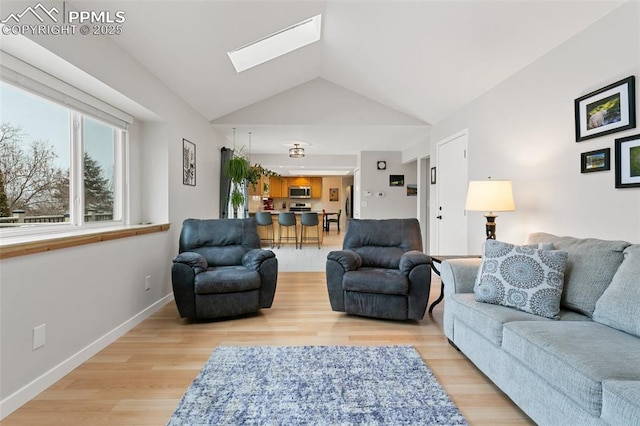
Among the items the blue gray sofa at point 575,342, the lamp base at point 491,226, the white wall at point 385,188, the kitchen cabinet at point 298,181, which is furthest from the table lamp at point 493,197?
the kitchen cabinet at point 298,181

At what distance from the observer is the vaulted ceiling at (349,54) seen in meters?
2.55

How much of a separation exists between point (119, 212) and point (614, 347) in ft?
12.3

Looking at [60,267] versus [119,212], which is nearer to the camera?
[60,267]

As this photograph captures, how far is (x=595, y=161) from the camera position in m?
2.27

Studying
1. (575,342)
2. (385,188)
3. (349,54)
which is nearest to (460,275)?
(575,342)

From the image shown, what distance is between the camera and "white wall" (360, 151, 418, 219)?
7691 millimetres

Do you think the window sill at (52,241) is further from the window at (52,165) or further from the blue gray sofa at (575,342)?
the blue gray sofa at (575,342)

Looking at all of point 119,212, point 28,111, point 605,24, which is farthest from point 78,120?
point 605,24

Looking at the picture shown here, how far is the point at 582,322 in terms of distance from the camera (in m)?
1.77

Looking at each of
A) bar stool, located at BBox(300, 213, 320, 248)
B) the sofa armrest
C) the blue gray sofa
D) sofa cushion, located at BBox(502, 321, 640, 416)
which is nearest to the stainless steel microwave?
bar stool, located at BBox(300, 213, 320, 248)

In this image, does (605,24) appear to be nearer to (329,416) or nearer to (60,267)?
(329,416)

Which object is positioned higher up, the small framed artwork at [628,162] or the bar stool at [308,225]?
the small framed artwork at [628,162]

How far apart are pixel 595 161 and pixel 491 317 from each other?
1.38m

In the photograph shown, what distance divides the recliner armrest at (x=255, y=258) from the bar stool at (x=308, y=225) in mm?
4599
